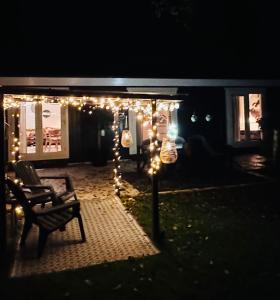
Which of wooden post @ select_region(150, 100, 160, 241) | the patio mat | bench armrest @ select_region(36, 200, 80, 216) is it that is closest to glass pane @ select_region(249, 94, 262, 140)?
the patio mat

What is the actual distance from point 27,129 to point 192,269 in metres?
9.46

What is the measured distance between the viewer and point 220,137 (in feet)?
49.4

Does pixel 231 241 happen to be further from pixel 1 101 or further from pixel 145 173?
pixel 145 173

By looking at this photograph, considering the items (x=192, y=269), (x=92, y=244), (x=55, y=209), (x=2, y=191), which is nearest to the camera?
(x=192, y=269)

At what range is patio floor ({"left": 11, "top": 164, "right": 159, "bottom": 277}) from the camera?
4.85m

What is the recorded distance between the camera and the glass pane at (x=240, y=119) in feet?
50.5

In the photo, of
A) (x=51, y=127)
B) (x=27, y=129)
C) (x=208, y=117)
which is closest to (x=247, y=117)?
(x=208, y=117)

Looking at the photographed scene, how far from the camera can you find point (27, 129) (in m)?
12.7

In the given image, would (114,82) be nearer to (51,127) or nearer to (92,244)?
(51,127)

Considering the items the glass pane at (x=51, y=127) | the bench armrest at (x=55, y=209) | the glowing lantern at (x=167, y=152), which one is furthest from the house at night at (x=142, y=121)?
the bench armrest at (x=55, y=209)

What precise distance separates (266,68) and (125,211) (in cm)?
819

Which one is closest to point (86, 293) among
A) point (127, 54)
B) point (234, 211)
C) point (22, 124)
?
point (234, 211)

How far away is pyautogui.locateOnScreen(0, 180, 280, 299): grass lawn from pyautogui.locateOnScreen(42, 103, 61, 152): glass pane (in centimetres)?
710

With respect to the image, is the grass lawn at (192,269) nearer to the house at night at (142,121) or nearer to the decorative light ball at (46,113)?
the house at night at (142,121)
